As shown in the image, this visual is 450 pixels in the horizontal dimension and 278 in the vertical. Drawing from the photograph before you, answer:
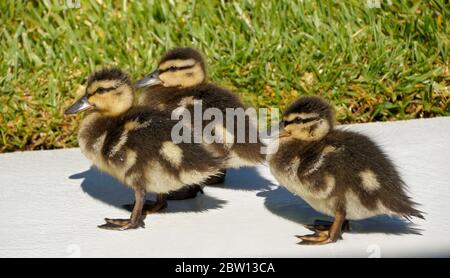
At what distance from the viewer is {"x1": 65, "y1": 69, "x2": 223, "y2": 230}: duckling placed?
447 cm

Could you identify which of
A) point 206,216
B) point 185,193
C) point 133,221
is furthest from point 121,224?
point 185,193

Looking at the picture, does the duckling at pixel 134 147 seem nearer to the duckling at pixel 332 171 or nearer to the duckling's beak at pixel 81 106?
the duckling's beak at pixel 81 106

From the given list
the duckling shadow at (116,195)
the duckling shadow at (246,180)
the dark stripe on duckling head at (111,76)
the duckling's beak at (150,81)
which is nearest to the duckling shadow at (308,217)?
the duckling shadow at (246,180)

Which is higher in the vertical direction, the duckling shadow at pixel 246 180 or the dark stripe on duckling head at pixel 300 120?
the dark stripe on duckling head at pixel 300 120

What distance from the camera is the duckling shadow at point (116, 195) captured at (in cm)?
492

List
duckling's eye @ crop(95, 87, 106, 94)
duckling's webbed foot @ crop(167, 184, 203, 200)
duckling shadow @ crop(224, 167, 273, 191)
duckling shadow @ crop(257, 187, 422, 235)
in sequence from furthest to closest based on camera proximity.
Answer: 1. duckling shadow @ crop(224, 167, 273, 191)
2. duckling's webbed foot @ crop(167, 184, 203, 200)
3. duckling's eye @ crop(95, 87, 106, 94)
4. duckling shadow @ crop(257, 187, 422, 235)

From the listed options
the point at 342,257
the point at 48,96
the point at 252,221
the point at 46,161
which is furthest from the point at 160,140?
the point at 48,96

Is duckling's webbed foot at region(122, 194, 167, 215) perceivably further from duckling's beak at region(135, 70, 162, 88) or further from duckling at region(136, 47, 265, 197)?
duckling's beak at region(135, 70, 162, 88)

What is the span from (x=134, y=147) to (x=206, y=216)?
0.52m

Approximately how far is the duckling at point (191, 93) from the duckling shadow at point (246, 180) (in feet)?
0.28

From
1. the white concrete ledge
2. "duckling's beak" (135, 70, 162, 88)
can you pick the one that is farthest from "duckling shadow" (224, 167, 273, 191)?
"duckling's beak" (135, 70, 162, 88)

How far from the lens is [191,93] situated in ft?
16.7

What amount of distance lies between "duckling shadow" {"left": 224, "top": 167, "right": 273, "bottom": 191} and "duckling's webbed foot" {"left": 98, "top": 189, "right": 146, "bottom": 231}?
30.1 inches
